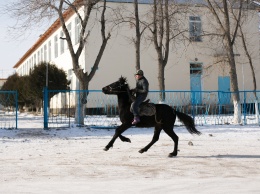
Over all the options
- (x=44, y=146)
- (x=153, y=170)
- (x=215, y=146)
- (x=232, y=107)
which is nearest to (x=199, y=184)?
(x=153, y=170)

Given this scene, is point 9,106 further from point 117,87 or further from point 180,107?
point 117,87

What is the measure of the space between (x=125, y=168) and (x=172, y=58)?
24236mm

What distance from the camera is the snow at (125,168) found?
240 inches

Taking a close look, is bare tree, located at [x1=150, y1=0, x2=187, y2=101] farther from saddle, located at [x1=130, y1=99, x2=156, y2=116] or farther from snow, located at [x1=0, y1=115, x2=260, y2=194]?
saddle, located at [x1=130, y1=99, x2=156, y2=116]

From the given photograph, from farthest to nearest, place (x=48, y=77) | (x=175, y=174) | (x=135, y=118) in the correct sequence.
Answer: (x=48, y=77) → (x=135, y=118) → (x=175, y=174)

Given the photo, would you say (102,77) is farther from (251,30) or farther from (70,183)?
(70,183)

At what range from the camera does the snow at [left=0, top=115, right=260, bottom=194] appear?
609cm

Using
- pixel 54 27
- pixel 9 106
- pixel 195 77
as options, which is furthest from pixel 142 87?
pixel 54 27

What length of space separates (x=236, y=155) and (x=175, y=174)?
10.0 feet

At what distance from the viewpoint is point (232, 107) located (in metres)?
21.8

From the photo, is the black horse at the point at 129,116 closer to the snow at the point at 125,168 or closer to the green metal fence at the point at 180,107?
the snow at the point at 125,168

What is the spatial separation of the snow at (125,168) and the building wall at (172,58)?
16.1 m

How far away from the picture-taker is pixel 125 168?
7.98 m

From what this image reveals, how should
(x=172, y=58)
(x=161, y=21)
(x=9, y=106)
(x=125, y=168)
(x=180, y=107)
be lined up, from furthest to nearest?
1. (x=172, y=58)
2. (x=9, y=106)
3. (x=161, y=21)
4. (x=180, y=107)
5. (x=125, y=168)
